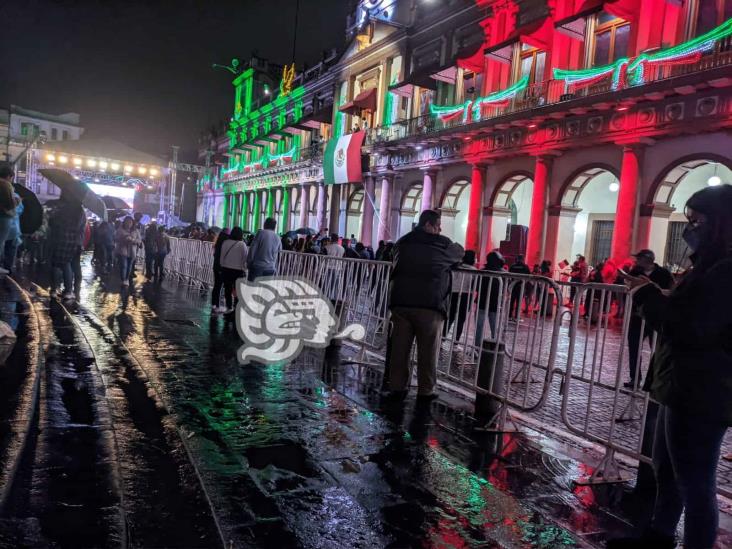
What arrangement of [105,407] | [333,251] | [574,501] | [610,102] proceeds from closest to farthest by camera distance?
1. [574,501]
2. [105,407]
3. [333,251]
4. [610,102]

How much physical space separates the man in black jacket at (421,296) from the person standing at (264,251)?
435 centimetres

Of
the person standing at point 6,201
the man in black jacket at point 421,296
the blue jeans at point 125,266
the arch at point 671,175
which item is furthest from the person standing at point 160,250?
the arch at point 671,175

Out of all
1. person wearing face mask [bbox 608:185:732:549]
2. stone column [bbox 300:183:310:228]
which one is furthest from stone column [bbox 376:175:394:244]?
person wearing face mask [bbox 608:185:732:549]

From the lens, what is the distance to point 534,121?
16.9 m

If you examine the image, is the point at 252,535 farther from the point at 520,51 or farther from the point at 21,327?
the point at 520,51

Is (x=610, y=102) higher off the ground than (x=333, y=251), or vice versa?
(x=610, y=102)

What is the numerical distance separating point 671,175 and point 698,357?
1396 centimetres

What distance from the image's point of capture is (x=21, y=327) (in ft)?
21.2

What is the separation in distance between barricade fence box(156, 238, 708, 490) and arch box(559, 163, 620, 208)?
6699 millimetres

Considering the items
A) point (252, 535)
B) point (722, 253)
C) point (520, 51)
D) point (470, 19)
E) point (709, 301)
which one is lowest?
point (252, 535)

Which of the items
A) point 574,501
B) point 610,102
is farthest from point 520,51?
point 574,501

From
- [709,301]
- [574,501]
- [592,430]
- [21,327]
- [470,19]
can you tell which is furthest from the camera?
[470,19]

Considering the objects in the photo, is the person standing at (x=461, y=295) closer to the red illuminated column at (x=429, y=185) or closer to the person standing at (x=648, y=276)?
the person standing at (x=648, y=276)

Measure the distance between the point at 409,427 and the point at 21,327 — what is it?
16.0 ft
